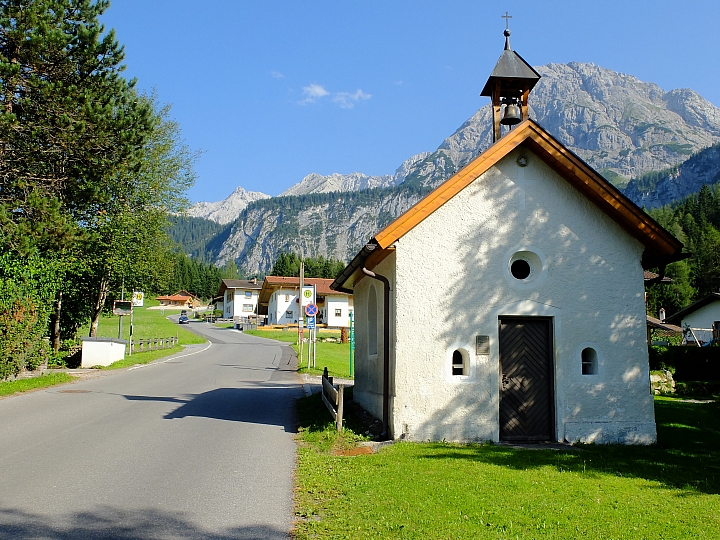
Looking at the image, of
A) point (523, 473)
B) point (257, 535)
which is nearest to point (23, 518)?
point (257, 535)

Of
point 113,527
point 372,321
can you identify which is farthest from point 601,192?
point 113,527

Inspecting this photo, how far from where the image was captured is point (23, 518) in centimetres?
583

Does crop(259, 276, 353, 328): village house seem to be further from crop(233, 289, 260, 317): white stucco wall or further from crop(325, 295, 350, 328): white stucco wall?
crop(233, 289, 260, 317): white stucco wall

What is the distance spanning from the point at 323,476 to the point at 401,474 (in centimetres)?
104

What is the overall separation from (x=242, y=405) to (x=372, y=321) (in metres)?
4.48

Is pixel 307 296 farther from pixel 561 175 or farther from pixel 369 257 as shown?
pixel 561 175

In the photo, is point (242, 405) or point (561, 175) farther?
point (242, 405)

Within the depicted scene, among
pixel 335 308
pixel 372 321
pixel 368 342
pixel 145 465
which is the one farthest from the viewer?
pixel 335 308

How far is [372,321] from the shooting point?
45.3 ft

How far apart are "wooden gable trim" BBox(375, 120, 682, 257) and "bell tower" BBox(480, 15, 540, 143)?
74.6 inches

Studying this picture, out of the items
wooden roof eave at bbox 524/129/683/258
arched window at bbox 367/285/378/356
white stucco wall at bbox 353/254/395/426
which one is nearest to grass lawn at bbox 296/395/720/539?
white stucco wall at bbox 353/254/395/426

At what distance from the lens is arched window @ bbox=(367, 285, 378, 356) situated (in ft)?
44.5

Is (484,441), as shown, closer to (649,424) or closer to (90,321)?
(649,424)

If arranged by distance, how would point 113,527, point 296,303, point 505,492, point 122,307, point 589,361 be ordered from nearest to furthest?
point 113,527 → point 505,492 → point 589,361 → point 122,307 → point 296,303
